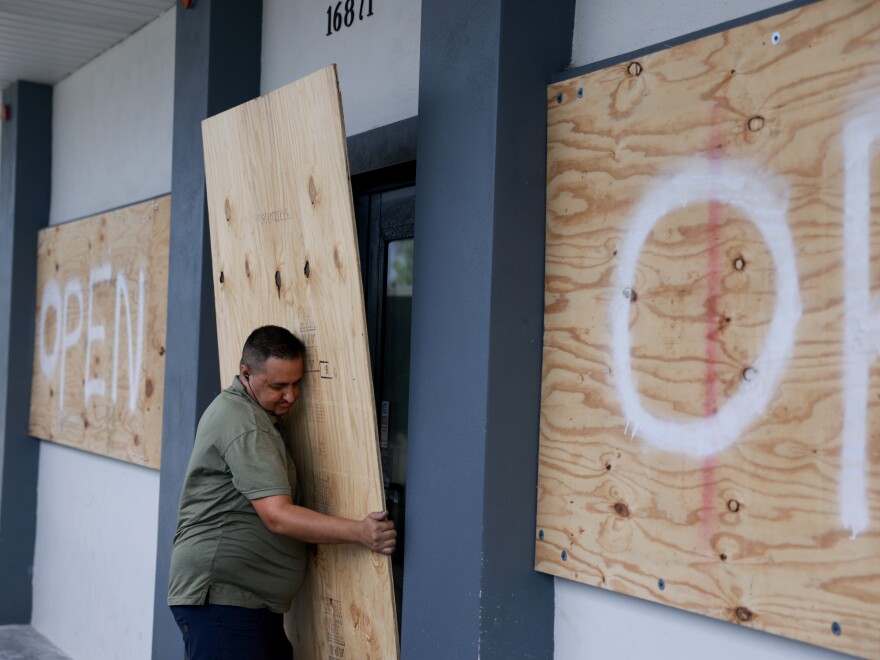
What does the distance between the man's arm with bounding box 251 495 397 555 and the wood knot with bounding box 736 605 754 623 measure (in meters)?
1.20

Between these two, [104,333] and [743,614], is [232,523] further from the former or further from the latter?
[104,333]

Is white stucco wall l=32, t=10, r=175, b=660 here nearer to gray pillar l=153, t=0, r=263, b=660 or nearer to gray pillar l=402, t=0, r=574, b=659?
gray pillar l=153, t=0, r=263, b=660

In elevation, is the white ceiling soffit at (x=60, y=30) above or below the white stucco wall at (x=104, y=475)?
above

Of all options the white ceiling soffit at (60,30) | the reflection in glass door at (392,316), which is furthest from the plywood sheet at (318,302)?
the white ceiling soffit at (60,30)

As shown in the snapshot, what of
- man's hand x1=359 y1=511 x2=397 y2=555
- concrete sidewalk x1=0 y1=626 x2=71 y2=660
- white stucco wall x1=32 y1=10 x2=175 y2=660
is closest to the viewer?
man's hand x1=359 y1=511 x2=397 y2=555

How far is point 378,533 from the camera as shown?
3.22 metres

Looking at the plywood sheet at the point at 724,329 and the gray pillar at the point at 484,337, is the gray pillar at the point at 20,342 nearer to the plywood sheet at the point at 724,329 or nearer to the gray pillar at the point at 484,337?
the gray pillar at the point at 484,337

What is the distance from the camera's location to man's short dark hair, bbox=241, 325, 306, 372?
3.50 m

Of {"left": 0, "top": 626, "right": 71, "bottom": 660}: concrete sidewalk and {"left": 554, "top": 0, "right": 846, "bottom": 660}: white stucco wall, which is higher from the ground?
{"left": 554, "top": 0, "right": 846, "bottom": 660}: white stucco wall

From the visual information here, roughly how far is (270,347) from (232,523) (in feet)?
2.11

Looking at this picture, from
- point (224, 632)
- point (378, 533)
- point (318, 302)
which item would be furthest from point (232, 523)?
point (318, 302)

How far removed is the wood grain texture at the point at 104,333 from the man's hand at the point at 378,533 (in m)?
2.45

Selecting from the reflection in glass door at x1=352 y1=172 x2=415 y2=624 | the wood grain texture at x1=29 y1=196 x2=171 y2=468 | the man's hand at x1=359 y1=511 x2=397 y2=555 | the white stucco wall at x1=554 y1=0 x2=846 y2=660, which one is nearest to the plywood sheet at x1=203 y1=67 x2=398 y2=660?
the man's hand at x1=359 y1=511 x2=397 y2=555

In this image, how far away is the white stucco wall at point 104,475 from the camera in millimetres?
5695
